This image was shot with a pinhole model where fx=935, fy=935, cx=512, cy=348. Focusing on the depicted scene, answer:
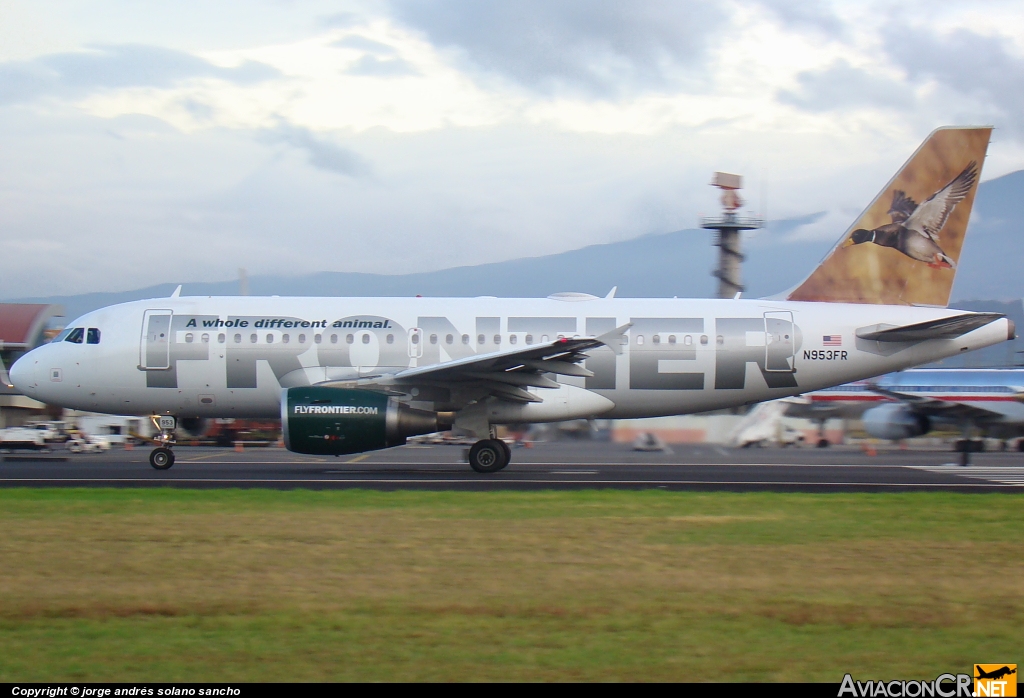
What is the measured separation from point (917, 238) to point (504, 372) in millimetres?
9714

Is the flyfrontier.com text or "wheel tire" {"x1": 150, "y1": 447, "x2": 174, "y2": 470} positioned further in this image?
"wheel tire" {"x1": 150, "y1": 447, "x2": 174, "y2": 470}

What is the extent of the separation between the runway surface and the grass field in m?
3.60

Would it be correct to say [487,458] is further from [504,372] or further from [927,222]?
[927,222]

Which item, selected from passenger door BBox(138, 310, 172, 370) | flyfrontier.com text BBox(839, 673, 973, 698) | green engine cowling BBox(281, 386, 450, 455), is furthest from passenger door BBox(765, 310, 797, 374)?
flyfrontier.com text BBox(839, 673, 973, 698)

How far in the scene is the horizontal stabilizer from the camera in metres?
18.3

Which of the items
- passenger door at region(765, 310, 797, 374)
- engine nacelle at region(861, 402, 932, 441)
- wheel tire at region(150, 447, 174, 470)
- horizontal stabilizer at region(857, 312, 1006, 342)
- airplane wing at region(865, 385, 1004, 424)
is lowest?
wheel tire at region(150, 447, 174, 470)

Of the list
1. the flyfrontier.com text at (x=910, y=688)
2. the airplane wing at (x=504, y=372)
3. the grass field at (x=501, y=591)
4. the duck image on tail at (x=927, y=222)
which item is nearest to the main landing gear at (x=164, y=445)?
the airplane wing at (x=504, y=372)

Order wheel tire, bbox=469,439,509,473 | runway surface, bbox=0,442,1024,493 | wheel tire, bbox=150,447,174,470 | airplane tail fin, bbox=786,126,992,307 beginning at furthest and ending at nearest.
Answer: airplane tail fin, bbox=786,126,992,307 → wheel tire, bbox=150,447,174,470 → wheel tire, bbox=469,439,509,473 → runway surface, bbox=0,442,1024,493

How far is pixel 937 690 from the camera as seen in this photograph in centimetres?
514

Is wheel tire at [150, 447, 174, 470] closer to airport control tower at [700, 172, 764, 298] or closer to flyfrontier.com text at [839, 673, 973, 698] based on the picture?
flyfrontier.com text at [839, 673, 973, 698]

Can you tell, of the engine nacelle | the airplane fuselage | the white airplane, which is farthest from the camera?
the engine nacelle

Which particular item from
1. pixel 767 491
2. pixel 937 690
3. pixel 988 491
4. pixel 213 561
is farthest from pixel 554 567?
pixel 988 491

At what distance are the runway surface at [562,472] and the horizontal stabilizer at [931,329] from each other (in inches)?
108

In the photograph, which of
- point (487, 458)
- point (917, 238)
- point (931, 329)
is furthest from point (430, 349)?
point (917, 238)
